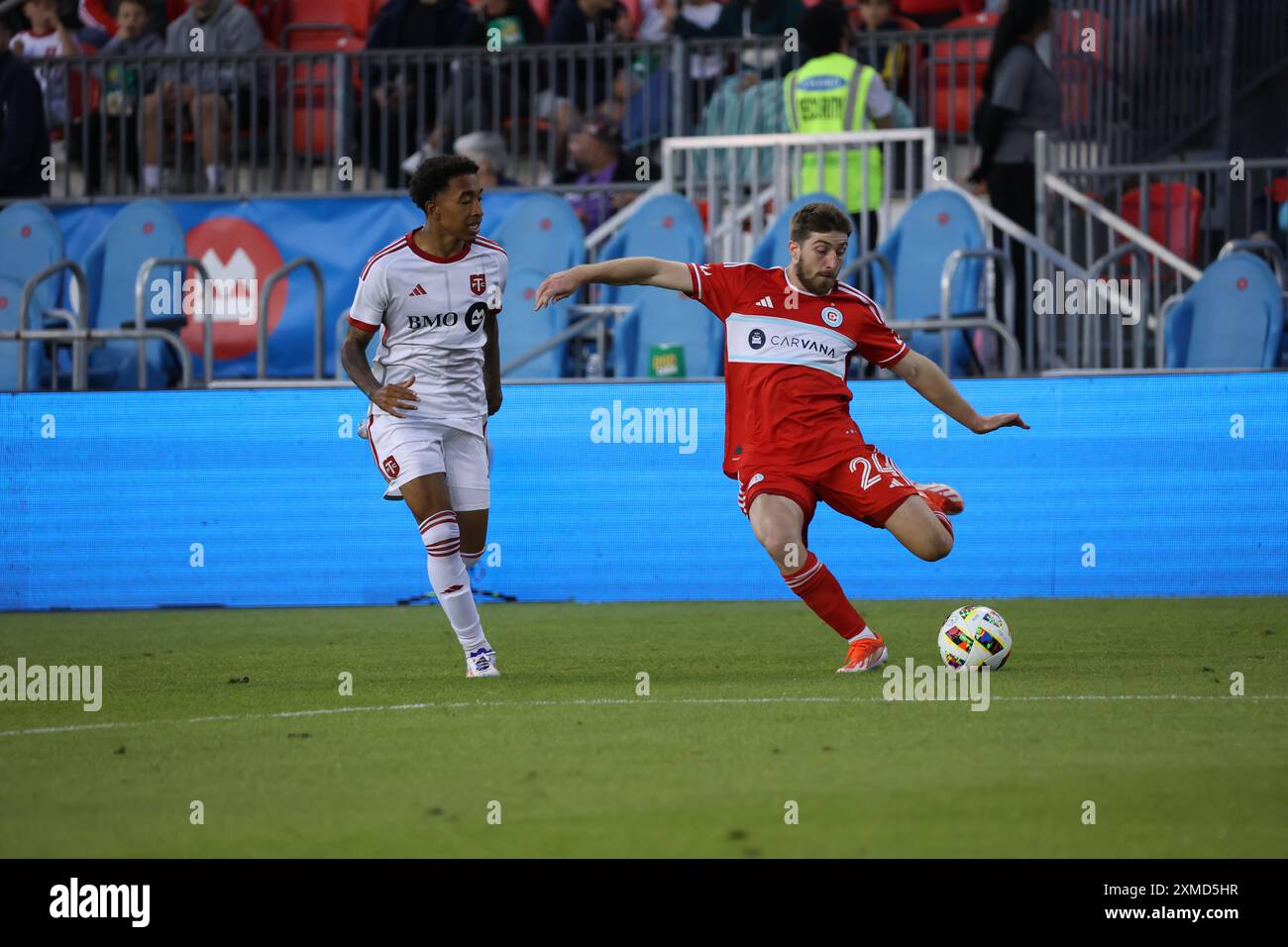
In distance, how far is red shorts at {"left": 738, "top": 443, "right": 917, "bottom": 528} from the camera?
30.3 ft

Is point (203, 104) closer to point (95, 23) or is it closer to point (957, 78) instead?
point (95, 23)

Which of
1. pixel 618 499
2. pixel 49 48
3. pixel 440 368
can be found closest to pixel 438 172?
pixel 440 368

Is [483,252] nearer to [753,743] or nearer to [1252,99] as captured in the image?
[753,743]

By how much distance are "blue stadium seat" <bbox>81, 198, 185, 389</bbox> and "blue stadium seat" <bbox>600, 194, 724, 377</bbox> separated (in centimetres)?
362

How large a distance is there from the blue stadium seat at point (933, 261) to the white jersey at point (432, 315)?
239 inches

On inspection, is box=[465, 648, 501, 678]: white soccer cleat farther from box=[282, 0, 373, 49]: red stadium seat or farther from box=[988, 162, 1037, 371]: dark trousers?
box=[282, 0, 373, 49]: red stadium seat

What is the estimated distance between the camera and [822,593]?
9.11m

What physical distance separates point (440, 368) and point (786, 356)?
5.23 ft

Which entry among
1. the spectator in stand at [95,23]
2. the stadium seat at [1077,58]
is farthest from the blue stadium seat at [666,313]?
the spectator in stand at [95,23]

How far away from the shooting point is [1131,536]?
512 inches

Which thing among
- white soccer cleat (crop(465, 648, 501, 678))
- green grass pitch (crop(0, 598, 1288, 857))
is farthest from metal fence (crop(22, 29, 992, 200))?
white soccer cleat (crop(465, 648, 501, 678))

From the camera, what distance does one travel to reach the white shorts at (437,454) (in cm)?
933

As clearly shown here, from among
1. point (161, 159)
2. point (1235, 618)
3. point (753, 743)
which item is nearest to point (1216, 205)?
point (1235, 618)
